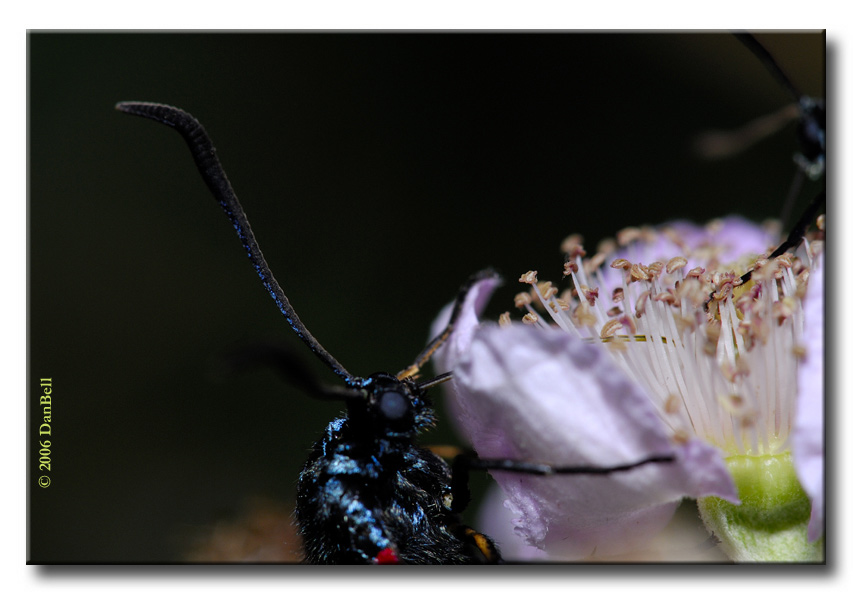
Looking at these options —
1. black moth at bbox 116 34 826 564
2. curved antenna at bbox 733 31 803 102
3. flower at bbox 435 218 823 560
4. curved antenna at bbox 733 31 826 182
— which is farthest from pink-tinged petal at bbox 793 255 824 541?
curved antenna at bbox 733 31 803 102

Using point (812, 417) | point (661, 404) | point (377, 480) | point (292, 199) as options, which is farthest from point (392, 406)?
point (292, 199)

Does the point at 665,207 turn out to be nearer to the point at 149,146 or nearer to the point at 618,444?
the point at 149,146

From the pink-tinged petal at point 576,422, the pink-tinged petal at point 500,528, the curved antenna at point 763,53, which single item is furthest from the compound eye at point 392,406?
the curved antenna at point 763,53

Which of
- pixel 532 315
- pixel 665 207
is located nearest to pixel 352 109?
pixel 665 207

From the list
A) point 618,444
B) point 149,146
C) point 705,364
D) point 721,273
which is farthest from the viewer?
point 149,146

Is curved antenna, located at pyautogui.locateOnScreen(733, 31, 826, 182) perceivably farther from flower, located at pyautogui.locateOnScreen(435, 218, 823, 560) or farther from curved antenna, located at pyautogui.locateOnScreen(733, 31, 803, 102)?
flower, located at pyautogui.locateOnScreen(435, 218, 823, 560)

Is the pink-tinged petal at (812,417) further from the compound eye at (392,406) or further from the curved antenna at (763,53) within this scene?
the curved antenna at (763,53)
